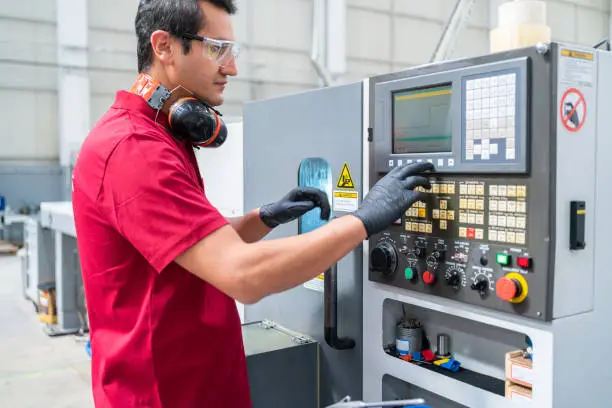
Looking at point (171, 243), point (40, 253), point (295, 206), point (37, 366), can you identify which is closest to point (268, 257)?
Result: point (171, 243)

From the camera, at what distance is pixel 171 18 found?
106 cm

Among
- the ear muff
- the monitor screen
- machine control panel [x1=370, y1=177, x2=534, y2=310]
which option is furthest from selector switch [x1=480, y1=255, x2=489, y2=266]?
the ear muff

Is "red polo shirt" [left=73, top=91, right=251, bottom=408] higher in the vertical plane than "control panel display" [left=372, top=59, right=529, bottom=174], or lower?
lower

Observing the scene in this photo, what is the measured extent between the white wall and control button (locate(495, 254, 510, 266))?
24.9 feet

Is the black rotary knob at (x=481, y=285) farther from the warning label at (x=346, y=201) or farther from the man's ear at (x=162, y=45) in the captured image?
the man's ear at (x=162, y=45)

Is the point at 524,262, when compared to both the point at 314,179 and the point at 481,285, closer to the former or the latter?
the point at 481,285

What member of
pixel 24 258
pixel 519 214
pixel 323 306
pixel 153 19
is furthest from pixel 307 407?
pixel 24 258

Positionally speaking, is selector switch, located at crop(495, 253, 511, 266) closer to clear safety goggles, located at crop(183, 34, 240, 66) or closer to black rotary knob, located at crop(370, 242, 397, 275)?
black rotary knob, located at crop(370, 242, 397, 275)

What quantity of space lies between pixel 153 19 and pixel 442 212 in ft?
2.26

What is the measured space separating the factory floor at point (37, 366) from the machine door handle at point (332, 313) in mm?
2040

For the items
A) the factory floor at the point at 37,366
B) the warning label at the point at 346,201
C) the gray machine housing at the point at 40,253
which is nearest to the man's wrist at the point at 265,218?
the warning label at the point at 346,201

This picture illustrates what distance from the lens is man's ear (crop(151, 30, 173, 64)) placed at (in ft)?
3.50

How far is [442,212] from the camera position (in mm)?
1165

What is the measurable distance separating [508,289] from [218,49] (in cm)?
71
